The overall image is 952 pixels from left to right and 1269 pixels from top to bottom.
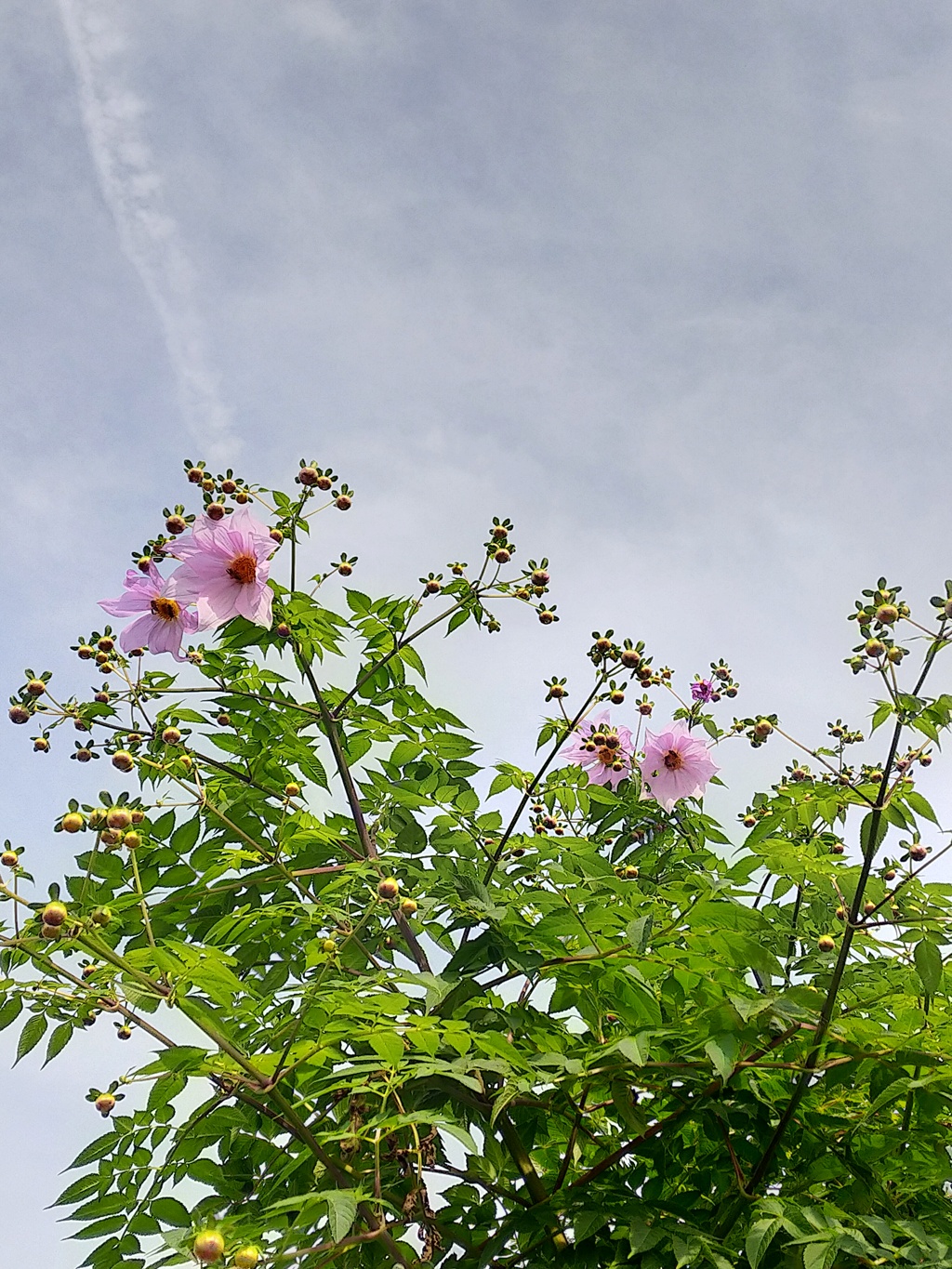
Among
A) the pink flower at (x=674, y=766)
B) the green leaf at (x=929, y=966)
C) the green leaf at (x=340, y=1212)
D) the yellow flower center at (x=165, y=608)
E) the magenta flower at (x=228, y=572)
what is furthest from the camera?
the pink flower at (x=674, y=766)

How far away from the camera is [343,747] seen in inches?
102

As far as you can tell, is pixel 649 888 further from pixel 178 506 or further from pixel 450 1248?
pixel 178 506

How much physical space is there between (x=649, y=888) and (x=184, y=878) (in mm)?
1069

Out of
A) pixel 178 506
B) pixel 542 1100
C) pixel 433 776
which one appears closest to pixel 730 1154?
pixel 542 1100

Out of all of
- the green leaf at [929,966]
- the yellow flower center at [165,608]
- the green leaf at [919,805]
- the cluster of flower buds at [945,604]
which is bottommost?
the green leaf at [929,966]

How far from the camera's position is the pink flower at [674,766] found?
299cm

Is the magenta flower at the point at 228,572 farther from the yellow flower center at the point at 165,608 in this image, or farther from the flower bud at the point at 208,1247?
the flower bud at the point at 208,1247

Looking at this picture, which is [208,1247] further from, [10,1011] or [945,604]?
[945,604]

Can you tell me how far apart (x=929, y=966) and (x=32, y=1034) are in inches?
60.1

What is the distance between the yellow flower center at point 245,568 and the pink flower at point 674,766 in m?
1.21

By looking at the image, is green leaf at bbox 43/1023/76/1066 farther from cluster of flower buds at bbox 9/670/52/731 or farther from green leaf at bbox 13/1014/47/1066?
cluster of flower buds at bbox 9/670/52/731

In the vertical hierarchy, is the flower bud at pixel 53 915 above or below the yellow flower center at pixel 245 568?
below

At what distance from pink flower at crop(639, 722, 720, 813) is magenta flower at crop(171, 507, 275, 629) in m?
1.17

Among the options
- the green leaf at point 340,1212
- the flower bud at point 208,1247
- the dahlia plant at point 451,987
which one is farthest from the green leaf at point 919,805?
the flower bud at point 208,1247
